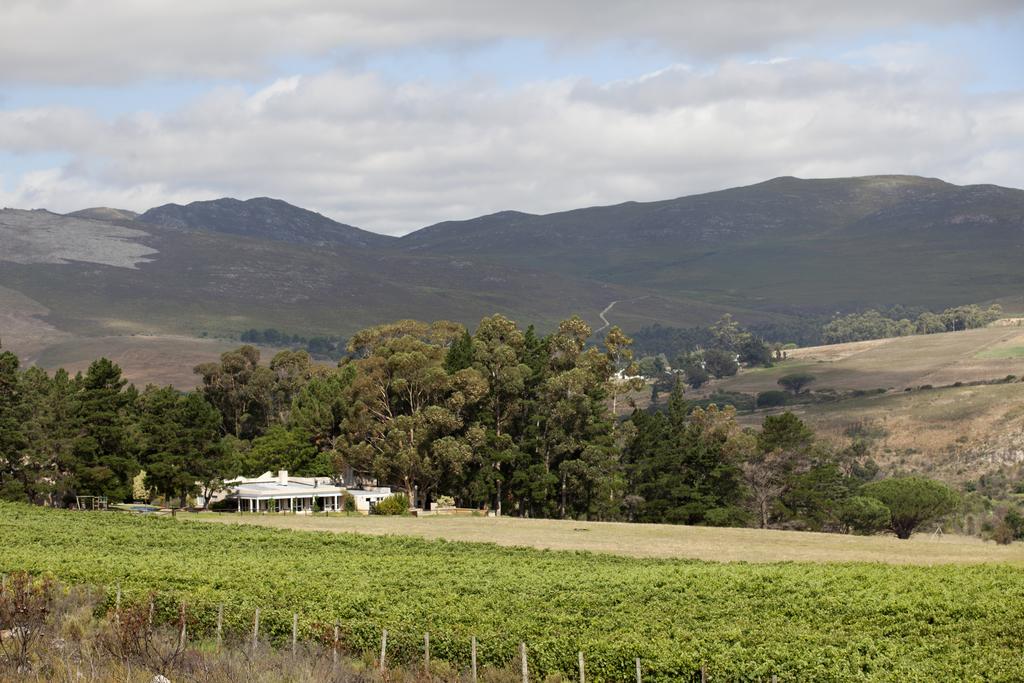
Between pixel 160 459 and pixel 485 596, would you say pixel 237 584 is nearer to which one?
pixel 485 596

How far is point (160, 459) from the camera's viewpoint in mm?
93125

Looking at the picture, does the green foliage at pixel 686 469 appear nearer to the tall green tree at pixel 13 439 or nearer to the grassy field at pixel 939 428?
the tall green tree at pixel 13 439

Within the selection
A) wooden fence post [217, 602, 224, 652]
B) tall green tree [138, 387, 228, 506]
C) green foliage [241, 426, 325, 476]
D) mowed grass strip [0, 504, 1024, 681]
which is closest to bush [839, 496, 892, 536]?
green foliage [241, 426, 325, 476]

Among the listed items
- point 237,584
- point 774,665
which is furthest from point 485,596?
point 774,665

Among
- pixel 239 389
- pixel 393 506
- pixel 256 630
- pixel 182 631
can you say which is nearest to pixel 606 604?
pixel 256 630

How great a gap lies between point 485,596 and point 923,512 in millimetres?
71434

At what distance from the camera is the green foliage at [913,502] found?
326 ft

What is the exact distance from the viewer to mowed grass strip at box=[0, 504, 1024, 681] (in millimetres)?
25797

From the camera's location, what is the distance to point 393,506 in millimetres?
91188

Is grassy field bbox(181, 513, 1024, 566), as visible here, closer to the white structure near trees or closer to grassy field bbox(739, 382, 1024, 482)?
the white structure near trees

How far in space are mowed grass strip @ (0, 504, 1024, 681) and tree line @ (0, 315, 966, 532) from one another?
113 feet

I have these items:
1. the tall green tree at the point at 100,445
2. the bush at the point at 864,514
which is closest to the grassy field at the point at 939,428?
the bush at the point at 864,514

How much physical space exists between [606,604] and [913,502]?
2735 inches

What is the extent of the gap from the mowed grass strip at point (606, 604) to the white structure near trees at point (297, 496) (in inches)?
1590
